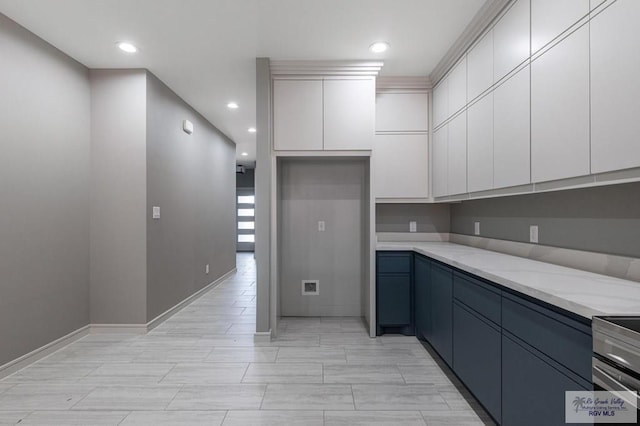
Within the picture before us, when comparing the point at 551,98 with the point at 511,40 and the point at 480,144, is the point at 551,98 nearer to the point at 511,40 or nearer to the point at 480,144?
the point at 511,40

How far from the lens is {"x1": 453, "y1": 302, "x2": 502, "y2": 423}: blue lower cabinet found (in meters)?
1.67

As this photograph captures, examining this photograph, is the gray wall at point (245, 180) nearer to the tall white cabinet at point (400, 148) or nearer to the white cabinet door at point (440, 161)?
the tall white cabinet at point (400, 148)

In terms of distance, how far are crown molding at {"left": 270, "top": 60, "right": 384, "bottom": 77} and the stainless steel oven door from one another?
2.93m

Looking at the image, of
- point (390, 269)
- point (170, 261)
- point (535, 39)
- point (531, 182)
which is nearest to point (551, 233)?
point (531, 182)

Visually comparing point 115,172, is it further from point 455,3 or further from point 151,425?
point 455,3

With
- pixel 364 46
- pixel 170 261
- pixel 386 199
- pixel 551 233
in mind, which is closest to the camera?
pixel 551 233

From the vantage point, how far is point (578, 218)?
6.23ft

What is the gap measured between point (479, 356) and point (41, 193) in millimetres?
3646

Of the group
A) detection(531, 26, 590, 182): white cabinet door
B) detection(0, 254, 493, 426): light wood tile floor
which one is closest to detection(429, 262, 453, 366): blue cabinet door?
detection(0, 254, 493, 426): light wood tile floor

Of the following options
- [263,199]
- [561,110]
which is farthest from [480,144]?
[263,199]

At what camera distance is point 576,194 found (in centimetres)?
193

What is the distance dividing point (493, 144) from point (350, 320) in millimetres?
2444

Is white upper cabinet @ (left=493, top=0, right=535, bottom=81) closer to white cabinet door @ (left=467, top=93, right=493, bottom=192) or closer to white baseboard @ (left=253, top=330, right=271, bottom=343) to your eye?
white cabinet door @ (left=467, top=93, right=493, bottom=192)

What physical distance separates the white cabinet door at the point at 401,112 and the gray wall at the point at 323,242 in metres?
0.76
